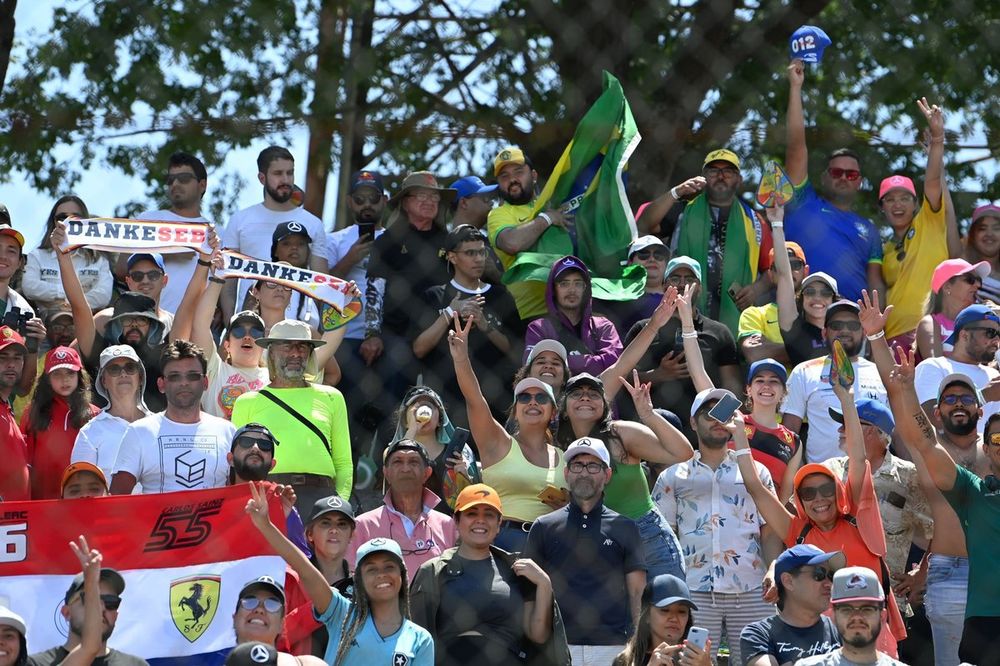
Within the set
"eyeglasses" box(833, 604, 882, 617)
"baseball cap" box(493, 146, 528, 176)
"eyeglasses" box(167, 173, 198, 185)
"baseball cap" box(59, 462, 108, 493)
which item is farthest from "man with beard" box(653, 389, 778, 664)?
"eyeglasses" box(167, 173, 198, 185)

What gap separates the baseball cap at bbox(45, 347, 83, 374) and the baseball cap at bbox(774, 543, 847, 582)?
95.6 inches

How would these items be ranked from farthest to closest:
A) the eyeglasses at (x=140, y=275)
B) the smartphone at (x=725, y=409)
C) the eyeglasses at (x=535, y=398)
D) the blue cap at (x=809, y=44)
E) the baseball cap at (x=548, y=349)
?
1. the blue cap at (x=809, y=44)
2. the eyeglasses at (x=140, y=275)
3. the baseball cap at (x=548, y=349)
4. the eyeglasses at (x=535, y=398)
5. the smartphone at (x=725, y=409)

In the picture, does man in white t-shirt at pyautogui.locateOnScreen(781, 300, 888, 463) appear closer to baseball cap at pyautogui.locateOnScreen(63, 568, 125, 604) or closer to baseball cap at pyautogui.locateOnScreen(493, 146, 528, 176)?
baseball cap at pyautogui.locateOnScreen(493, 146, 528, 176)

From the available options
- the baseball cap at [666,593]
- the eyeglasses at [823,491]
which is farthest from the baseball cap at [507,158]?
the baseball cap at [666,593]

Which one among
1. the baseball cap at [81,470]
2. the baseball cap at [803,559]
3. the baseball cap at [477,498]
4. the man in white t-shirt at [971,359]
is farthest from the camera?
the man in white t-shirt at [971,359]

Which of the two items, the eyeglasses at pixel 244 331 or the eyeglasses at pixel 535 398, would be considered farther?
the eyeglasses at pixel 244 331

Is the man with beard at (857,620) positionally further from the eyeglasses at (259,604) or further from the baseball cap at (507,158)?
the baseball cap at (507,158)

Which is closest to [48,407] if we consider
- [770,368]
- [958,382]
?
[770,368]

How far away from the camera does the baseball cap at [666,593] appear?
4.80 metres

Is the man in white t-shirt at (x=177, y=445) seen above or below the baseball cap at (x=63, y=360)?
below

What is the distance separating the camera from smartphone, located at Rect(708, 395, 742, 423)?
5395 millimetres

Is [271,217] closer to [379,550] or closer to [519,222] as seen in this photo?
[519,222]

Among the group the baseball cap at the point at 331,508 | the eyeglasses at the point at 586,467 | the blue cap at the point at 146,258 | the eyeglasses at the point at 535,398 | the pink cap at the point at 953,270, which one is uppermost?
the pink cap at the point at 953,270

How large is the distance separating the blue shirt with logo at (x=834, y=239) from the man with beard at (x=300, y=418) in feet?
7.66
